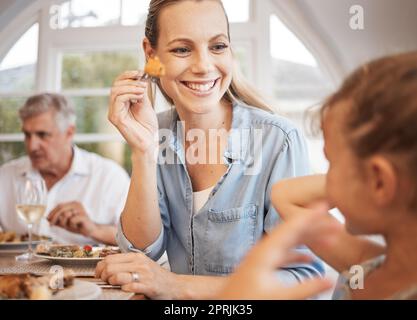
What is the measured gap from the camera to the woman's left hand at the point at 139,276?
0.74 meters

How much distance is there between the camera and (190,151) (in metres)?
1.05

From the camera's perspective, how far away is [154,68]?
0.94 metres

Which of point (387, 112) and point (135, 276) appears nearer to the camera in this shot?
point (387, 112)

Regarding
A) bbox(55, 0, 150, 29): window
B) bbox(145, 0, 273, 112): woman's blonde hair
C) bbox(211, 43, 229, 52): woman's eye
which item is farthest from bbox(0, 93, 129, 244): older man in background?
bbox(211, 43, 229, 52): woman's eye

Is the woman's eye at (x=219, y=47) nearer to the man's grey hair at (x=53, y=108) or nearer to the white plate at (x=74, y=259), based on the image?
the white plate at (x=74, y=259)

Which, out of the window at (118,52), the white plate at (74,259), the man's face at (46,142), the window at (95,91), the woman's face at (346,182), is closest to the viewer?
the woman's face at (346,182)

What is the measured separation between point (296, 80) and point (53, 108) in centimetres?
94

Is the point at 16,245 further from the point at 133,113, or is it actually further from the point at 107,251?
the point at 133,113

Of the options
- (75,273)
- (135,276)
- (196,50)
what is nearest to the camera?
(135,276)

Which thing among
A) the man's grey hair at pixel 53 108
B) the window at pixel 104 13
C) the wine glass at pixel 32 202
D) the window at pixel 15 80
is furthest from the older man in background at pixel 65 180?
the window at pixel 104 13

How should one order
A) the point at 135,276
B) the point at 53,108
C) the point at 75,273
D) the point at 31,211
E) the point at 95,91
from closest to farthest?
the point at 135,276
the point at 75,273
the point at 31,211
the point at 95,91
the point at 53,108

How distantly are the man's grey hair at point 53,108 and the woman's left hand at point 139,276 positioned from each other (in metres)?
0.70

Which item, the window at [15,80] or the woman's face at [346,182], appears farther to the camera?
the window at [15,80]

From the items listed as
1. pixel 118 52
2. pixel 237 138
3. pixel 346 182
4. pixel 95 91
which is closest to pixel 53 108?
pixel 95 91
